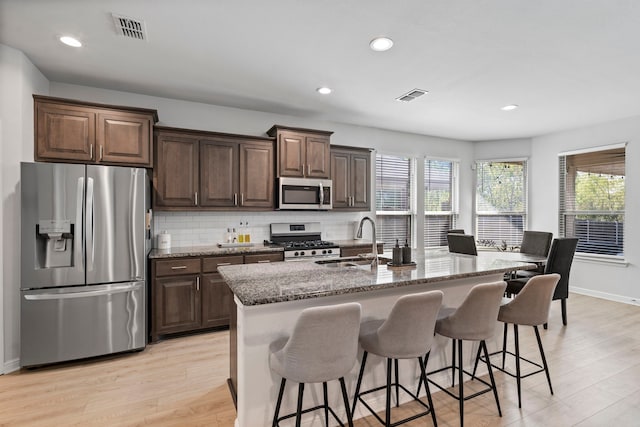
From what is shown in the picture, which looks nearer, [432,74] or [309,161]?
[432,74]

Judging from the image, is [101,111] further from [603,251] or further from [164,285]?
[603,251]

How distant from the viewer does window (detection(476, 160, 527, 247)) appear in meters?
6.06

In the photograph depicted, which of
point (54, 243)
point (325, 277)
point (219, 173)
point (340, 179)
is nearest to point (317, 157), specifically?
point (340, 179)

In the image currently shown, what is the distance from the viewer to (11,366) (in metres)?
2.73

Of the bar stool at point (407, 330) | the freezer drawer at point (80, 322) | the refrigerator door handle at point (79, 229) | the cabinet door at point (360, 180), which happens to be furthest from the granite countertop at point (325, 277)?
the cabinet door at point (360, 180)

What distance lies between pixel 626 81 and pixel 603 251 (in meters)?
2.88

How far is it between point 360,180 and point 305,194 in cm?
104

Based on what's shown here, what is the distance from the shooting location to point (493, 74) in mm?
3271

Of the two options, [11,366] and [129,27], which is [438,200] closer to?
[129,27]

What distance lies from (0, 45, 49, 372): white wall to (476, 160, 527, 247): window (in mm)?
6633

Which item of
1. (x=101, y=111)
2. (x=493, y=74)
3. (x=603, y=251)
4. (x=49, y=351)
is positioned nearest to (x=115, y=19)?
(x=101, y=111)

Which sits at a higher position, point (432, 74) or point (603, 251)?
point (432, 74)

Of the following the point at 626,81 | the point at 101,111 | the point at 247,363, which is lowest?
the point at 247,363

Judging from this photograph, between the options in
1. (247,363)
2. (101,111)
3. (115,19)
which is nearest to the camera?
(247,363)
